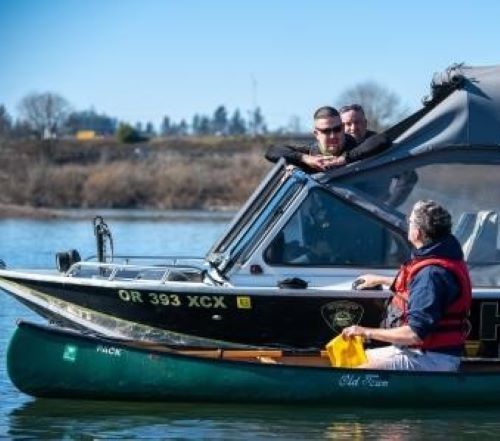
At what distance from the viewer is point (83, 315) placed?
39.8 feet

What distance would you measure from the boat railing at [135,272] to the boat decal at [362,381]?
5.60 ft

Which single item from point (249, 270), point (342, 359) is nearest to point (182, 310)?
point (249, 270)

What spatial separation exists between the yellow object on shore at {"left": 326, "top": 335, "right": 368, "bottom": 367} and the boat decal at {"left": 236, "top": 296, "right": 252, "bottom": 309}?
2.46ft

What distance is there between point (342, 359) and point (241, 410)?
3.14 ft

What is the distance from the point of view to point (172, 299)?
11742 mm

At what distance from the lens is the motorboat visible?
38.8 ft

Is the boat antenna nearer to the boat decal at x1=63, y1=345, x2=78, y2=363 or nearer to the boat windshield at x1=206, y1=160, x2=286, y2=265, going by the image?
the boat windshield at x1=206, y1=160, x2=286, y2=265

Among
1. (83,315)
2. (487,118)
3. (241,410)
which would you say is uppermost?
(487,118)

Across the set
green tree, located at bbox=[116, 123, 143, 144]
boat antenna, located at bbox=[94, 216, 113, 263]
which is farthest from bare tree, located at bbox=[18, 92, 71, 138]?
boat antenna, located at bbox=[94, 216, 113, 263]

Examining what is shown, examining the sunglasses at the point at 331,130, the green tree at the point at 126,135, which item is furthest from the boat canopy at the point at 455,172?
the green tree at the point at 126,135

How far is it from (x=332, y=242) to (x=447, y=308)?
1540 millimetres

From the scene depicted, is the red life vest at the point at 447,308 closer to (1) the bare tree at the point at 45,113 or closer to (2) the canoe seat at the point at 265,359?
(2) the canoe seat at the point at 265,359

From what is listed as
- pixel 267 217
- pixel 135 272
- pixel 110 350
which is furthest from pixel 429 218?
pixel 135 272

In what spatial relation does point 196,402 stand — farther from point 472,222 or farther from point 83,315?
point 472,222
